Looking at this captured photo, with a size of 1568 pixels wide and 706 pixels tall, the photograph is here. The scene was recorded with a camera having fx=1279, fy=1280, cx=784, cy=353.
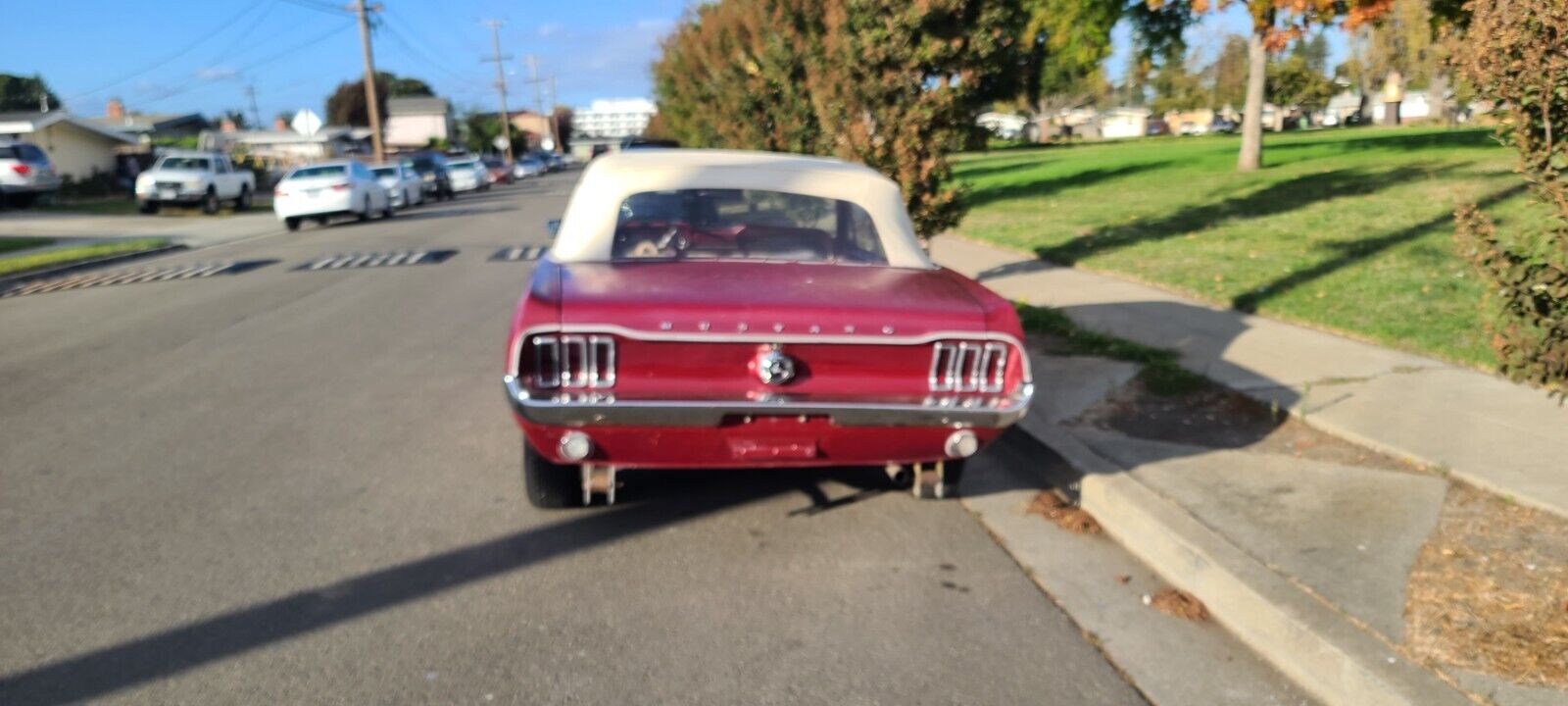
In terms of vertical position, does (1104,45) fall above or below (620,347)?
above

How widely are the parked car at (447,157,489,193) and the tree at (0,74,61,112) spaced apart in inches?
2237

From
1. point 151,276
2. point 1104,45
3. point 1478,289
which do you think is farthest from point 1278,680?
point 1104,45

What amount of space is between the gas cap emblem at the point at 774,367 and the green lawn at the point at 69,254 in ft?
52.9

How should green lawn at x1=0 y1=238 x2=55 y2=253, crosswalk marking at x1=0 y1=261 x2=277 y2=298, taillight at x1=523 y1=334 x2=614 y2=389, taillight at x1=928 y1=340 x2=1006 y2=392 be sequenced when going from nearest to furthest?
1. taillight at x1=523 y1=334 x2=614 y2=389
2. taillight at x1=928 y1=340 x2=1006 y2=392
3. crosswalk marking at x1=0 y1=261 x2=277 y2=298
4. green lawn at x1=0 y1=238 x2=55 y2=253

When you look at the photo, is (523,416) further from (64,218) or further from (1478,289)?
(64,218)

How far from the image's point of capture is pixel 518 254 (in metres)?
18.9

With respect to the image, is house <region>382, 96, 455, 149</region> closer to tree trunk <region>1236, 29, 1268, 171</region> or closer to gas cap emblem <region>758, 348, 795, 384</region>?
tree trunk <region>1236, 29, 1268, 171</region>

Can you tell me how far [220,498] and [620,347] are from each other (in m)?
2.52

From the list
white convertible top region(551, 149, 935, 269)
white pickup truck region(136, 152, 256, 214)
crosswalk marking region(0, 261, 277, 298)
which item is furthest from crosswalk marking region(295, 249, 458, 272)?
white pickup truck region(136, 152, 256, 214)

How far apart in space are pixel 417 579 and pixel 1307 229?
1201 centimetres

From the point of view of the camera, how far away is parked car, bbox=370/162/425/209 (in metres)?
33.2

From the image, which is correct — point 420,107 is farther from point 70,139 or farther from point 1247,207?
point 1247,207

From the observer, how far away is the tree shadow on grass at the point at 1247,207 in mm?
14883

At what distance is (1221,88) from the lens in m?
92.4
